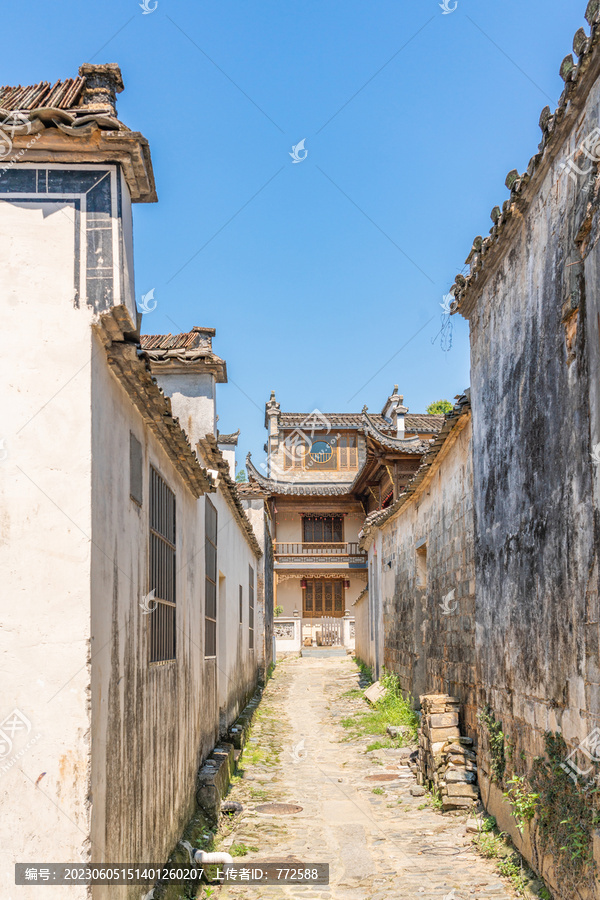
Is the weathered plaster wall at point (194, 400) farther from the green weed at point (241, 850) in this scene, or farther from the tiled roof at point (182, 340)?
the green weed at point (241, 850)

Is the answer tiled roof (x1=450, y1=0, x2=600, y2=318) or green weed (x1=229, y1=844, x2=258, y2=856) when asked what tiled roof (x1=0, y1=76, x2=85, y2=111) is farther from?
green weed (x1=229, y1=844, x2=258, y2=856)

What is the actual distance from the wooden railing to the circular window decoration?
4.79 meters

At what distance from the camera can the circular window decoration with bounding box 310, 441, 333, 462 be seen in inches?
1606

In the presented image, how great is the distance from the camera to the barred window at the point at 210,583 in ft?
31.3

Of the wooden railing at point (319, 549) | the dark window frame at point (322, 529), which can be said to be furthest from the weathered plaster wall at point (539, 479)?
the dark window frame at point (322, 529)

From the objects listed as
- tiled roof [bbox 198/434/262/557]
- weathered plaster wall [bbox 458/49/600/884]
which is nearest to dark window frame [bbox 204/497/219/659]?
tiled roof [bbox 198/434/262/557]

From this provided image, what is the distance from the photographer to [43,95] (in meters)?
4.50

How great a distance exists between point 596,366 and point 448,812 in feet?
Answer: 17.8

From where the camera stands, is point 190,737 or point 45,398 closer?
point 45,398

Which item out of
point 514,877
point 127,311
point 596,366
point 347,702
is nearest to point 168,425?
point 127,311

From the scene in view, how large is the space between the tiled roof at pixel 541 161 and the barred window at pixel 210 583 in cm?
392

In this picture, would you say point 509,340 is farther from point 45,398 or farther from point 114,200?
point 45,398

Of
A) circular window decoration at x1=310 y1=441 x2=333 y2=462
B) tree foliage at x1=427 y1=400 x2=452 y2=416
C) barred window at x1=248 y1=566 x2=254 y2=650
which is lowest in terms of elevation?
barred window at x1=248 y1=566 x2=254 y2=650

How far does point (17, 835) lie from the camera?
350 cm
